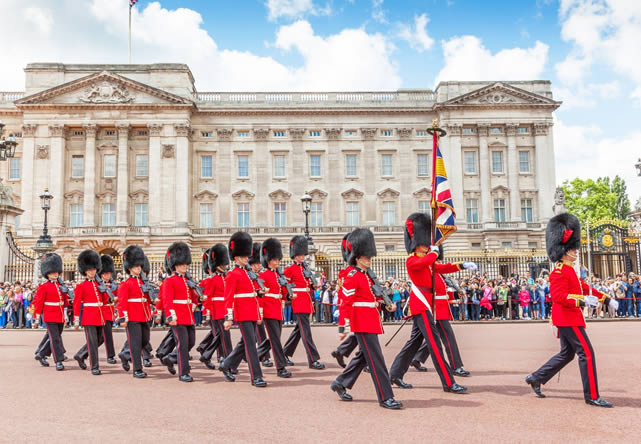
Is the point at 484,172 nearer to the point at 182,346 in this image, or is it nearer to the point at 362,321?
the point at 182,346

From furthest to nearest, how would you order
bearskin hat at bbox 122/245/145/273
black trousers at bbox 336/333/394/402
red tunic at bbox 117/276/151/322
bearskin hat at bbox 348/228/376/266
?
bearskin hat at bbox 122/245/145/273 → red tunic at bbox 117/276/151/322 → bearskin hat at bbox 348/228/376/266 → black trousers at bbox 336/333/394/402

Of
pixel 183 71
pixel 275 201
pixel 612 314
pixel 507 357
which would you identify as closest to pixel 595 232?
pixel 612 314

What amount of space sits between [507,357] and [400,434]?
5690 mm

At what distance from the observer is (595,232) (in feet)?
77.9

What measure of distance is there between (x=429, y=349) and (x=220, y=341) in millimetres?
3838

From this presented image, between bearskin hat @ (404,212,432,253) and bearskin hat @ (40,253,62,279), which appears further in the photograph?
bearskin hat @ (40,253,62,279)

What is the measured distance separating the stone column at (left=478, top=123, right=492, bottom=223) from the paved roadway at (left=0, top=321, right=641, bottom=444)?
3352 cm

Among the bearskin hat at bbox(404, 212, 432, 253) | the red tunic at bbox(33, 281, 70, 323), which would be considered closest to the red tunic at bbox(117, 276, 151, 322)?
the red tunic at bbox(33, 281, 70, 323)

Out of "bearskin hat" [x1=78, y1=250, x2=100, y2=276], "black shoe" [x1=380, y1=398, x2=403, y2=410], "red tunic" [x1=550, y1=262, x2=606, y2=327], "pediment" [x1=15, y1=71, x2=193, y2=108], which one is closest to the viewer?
"black shoe" [x1=380, y1=398, x2=403, y2=410]

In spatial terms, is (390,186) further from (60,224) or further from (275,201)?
(60,224)

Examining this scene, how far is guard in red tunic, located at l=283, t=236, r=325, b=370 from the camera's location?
30.8ft

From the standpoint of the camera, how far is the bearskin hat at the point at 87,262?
10367mm

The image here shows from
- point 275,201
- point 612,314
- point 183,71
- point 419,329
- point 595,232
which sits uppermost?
point 183,71

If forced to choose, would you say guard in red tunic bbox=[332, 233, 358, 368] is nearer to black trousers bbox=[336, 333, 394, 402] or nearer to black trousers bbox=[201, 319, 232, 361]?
black trousers bbox=[336, 333, 394, 402]
